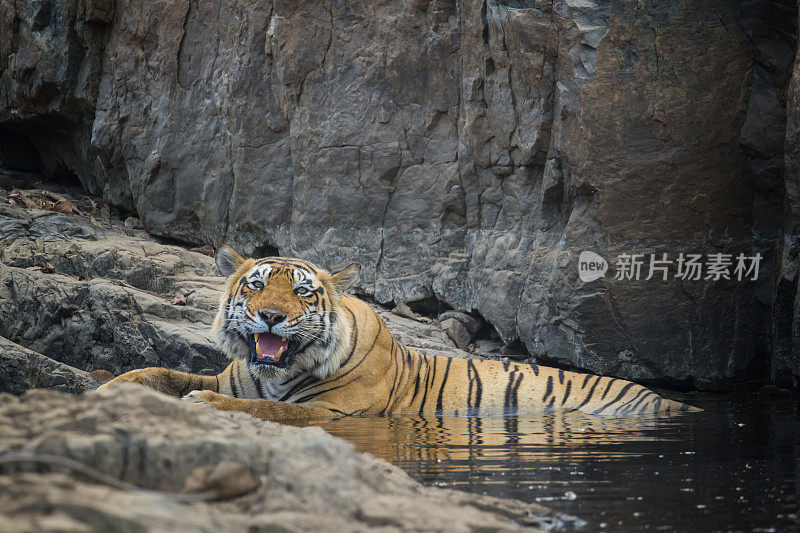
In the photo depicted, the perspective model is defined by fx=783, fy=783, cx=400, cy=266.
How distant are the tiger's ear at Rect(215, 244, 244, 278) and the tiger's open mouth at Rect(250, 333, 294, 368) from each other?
25.4 inches

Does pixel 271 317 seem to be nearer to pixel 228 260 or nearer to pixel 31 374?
pixel 228 260

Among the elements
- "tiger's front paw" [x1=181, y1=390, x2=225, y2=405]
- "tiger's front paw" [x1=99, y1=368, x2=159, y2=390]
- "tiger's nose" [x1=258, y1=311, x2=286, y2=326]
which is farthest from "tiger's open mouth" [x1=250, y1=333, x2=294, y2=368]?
"tiger's front paw" [x1=99, y1=368, x2=159, y2=390]

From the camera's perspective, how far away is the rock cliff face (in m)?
6.59

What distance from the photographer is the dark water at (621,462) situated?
2.53 metres

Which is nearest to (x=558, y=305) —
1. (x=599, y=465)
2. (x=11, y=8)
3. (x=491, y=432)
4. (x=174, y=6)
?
(x=491, y=432)

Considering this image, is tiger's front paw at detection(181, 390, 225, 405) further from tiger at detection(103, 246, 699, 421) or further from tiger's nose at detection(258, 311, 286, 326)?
tiger's nose at detection(258, 311, 286, 326)

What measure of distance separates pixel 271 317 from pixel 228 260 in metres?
0.74

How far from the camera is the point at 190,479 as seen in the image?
206 cm

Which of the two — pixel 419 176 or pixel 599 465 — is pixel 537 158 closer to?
pixel 419 176

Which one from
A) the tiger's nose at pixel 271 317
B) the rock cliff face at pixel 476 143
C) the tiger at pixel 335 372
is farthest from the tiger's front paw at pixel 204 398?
the rock cliff face at pixel 476 143

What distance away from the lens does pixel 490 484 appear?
115 inches

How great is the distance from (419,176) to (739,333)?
11.4ft

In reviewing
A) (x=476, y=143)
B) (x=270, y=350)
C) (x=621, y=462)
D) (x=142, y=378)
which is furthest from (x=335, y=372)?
(x=476, y=143)

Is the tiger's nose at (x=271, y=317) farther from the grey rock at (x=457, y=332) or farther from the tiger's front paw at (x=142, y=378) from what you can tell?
the grey rock at (x=457, y=332)
